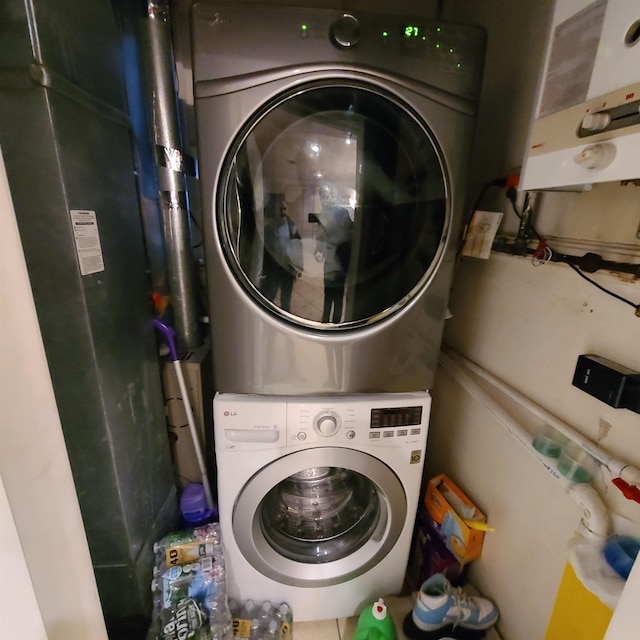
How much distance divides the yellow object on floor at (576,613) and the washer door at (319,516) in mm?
410

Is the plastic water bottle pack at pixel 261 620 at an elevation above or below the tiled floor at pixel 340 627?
above

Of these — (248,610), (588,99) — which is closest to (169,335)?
(248,610)

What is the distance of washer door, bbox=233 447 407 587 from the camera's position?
1.00 metres

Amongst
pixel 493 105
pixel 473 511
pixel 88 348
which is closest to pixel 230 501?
pixel 88 348

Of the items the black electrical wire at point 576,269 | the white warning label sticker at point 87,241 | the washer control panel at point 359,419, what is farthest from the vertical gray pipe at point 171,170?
the black electrical wire at point 576,269

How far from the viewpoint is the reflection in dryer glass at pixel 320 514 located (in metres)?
1.16

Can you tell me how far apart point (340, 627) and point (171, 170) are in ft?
5.12

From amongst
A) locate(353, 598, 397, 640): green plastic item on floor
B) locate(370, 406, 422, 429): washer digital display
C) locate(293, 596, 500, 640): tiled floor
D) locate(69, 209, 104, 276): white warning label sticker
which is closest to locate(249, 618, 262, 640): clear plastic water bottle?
locate(293, 596, 500, 640): tiled floor

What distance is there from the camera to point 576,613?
78 centimetres

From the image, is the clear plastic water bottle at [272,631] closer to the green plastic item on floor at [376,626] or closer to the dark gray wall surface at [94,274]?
the green plastic item on floor at [376,626]

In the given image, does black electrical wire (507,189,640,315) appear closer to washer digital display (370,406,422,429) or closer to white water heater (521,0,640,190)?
white water heater (521,0,640,190)

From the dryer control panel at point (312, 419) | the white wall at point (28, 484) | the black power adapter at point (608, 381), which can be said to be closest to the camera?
the white wall at point (28, 484)

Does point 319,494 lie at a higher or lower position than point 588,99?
lower

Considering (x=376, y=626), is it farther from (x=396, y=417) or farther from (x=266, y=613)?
(x=396, y=417)
